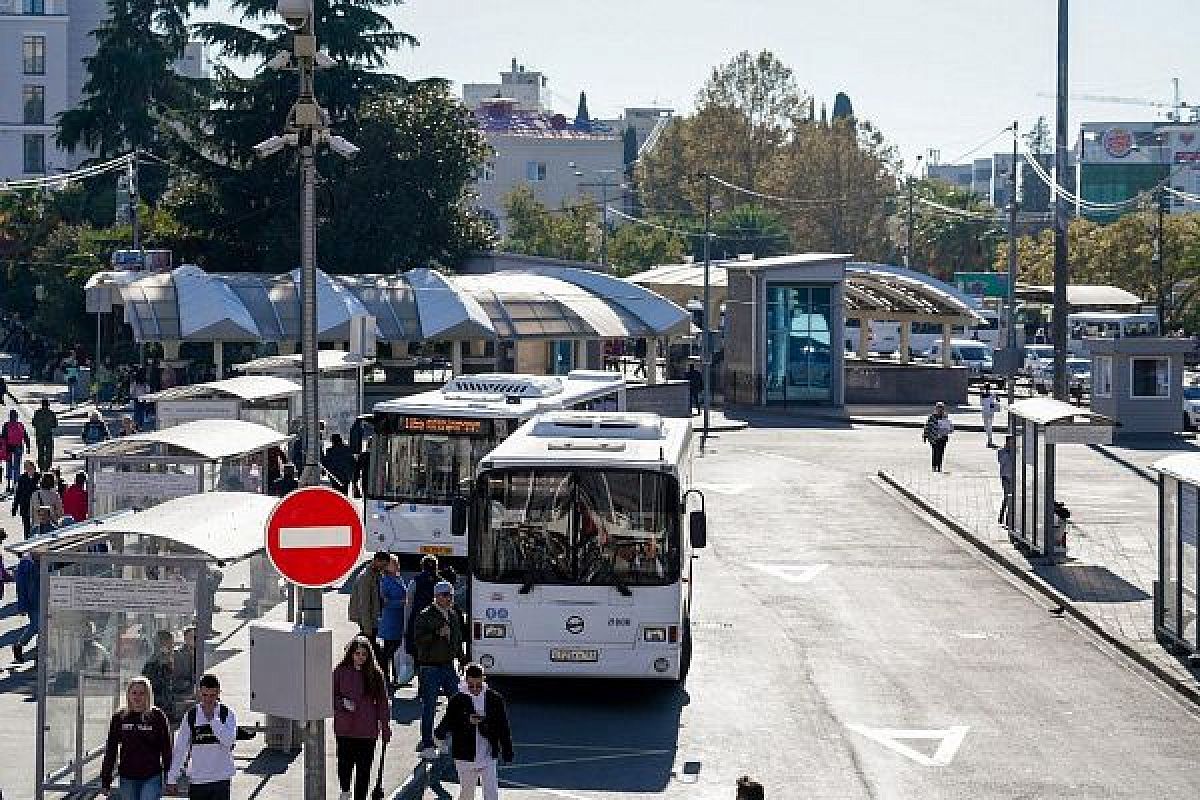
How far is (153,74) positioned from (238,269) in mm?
21991

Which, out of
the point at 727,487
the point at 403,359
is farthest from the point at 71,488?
the point at 403,359

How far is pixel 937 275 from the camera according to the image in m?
138

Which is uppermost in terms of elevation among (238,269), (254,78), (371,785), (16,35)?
(16,35)

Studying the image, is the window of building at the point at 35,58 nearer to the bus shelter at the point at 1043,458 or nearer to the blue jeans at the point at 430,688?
the bus shelter at the point at 1043,458

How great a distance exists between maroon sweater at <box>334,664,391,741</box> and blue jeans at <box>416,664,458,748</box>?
2.88 m

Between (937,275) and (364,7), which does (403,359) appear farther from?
(937,275)

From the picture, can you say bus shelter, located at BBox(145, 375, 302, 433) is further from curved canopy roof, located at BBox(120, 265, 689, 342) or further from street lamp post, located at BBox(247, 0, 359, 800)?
curved canopy roof, located at BBox(120, 265, 689, 342)

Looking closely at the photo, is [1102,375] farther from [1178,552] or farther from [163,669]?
[163,669]

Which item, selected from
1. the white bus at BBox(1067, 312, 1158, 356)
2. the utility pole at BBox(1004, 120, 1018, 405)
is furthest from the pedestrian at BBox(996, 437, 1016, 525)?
the white bus at BBox(1067, 312, 1158, 356)

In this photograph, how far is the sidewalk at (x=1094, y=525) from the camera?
90.5 ft

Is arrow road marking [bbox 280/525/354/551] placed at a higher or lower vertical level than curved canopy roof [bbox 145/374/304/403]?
lower

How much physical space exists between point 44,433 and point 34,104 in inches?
4025

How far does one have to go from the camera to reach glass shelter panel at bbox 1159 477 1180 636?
972 inches

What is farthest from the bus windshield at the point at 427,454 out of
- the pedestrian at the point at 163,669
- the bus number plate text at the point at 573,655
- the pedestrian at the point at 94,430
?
the pedestrian at the point at 94,430
